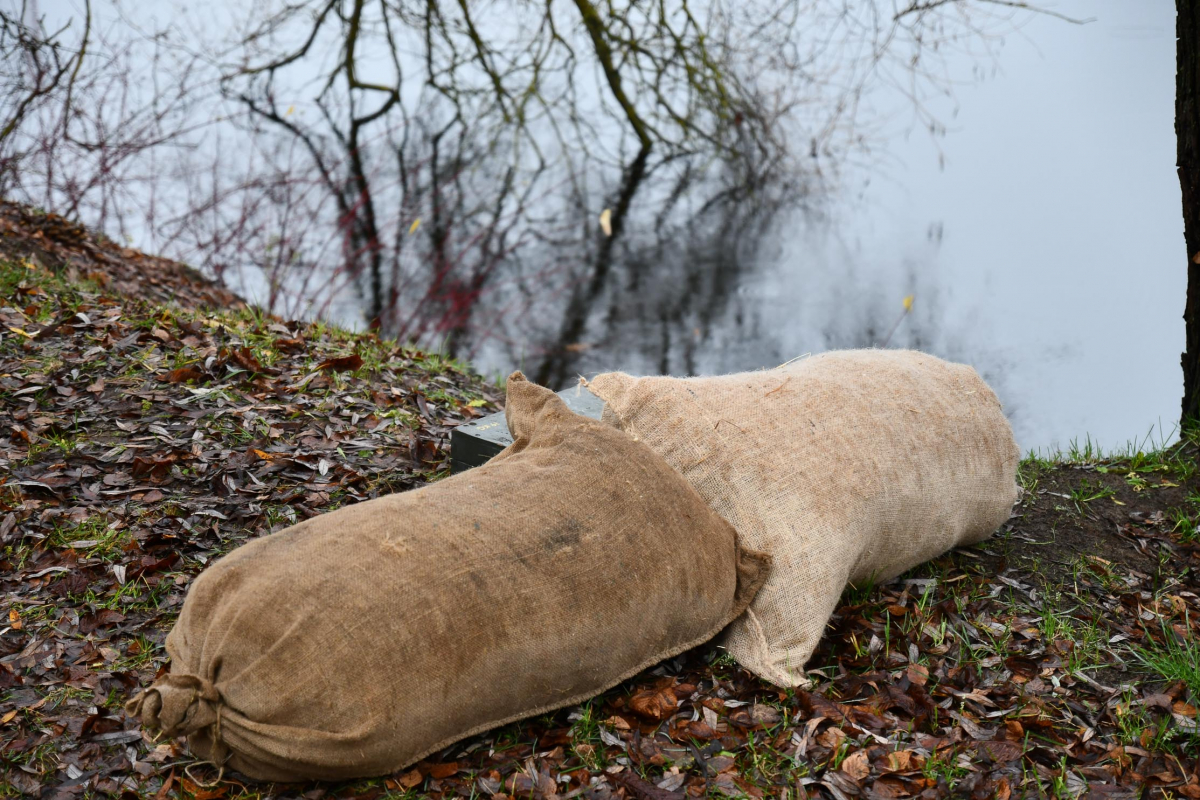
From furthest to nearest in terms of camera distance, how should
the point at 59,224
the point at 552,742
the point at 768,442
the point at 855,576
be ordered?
the point at 59,224
the point at 855,576
the point at 768,442
the point at 552,742

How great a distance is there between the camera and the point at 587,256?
782cm

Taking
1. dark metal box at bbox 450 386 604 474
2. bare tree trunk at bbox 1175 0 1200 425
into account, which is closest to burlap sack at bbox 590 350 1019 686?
dark metal box at bbox 450 386 604 474

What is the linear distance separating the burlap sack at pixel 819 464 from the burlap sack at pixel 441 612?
0.13 m

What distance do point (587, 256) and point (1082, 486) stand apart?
16.8 feet

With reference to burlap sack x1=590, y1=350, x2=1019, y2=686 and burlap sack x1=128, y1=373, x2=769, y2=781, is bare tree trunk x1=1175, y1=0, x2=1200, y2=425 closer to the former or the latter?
burlap sack x1=590, y1=350, x2=1019, y2=686

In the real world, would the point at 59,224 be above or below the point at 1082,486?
above

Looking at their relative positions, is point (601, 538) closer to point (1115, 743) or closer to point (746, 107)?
point (1115, 743)

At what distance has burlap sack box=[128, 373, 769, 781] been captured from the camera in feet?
5.35

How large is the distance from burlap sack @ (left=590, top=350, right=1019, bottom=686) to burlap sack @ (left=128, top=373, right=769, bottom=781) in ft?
0.44

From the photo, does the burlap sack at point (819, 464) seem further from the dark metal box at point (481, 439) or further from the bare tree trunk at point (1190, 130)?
the bare tree trunk at point (1190, 130)

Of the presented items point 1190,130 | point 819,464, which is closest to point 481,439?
point 819,464

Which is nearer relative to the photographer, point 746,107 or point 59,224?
point 59,224

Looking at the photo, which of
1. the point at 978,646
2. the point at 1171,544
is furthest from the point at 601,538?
the point at 1171,544

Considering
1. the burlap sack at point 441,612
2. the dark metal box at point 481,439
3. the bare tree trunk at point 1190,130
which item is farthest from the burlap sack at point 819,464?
the bare tree trunk at point 1190,130
